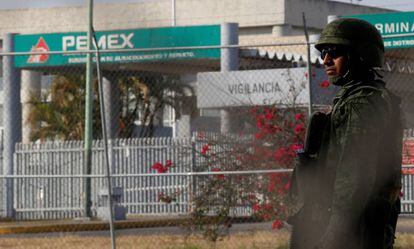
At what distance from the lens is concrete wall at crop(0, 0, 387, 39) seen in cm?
4059

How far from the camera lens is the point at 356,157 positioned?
3977 mm

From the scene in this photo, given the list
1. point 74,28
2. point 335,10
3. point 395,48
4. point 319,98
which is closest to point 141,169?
point 395,48

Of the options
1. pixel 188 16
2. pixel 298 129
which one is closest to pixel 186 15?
pixel 188 16

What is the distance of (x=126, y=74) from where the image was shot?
16781 millimetres

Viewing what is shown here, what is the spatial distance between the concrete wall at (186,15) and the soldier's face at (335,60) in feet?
118

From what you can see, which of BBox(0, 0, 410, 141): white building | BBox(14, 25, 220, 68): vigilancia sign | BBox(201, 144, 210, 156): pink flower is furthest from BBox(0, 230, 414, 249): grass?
BBox(0, 0, 410, 141): white building

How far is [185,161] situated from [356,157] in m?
10.1

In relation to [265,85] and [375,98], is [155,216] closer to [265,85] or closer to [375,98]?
[265,85]

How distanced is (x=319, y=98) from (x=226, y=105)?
121 cm

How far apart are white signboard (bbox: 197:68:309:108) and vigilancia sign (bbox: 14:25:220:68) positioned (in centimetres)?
441

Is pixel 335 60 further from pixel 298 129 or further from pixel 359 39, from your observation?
pixel 298 129

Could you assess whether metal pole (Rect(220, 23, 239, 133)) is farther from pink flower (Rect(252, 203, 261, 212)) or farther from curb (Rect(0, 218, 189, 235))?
curb (Rect(0, 218, 189, 235))

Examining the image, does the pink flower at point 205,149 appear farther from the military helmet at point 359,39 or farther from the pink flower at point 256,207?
the military helmet at point 359,39

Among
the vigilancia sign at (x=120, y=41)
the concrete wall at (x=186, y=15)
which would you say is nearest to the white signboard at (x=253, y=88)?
the vigilancia sign at (x=120, y=41)
